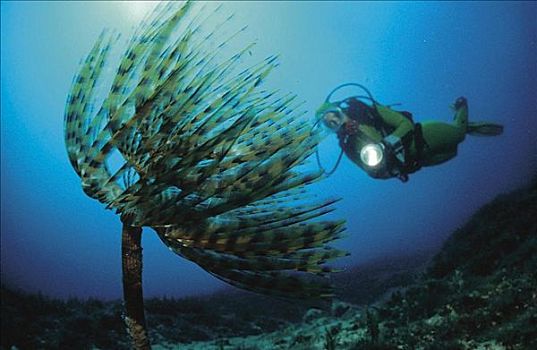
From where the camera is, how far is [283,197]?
7.30 feet

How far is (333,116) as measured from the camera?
29.5ft

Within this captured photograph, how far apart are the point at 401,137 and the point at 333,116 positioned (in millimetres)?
1475

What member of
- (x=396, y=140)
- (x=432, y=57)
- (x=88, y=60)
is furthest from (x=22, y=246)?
(x=432, y=57)

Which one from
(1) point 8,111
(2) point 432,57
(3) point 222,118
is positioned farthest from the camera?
(2) point 432,57

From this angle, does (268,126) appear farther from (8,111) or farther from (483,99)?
(483,99)

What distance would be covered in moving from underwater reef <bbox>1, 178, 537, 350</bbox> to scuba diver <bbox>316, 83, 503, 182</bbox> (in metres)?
1.94

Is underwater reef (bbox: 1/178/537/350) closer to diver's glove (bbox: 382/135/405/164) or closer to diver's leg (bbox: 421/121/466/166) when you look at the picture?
diver's leg (bbox: 421/121/466/166)

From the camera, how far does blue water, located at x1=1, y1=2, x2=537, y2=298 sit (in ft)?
56.9

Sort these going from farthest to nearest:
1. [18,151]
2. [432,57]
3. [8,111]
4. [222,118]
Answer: [432,57] → [18,151] → [8,111] → [222,118]

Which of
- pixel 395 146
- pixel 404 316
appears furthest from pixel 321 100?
pixel 404 316

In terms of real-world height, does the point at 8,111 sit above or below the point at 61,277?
above

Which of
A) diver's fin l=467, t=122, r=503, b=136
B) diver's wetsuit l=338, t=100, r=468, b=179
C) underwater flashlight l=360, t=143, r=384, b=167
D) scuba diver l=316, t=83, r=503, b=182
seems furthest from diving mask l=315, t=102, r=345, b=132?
diver's fin l=467, t=122, r=503, b=136

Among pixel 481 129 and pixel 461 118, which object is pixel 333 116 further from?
pixel 481 129

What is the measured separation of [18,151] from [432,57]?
21987 millimetres
